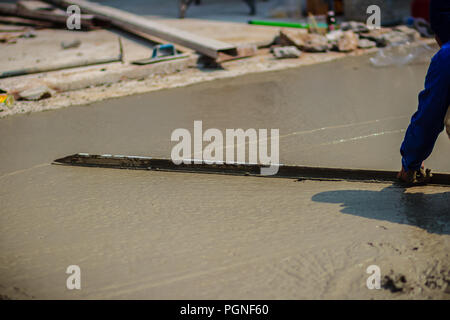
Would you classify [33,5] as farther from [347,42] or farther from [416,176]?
[416,176]

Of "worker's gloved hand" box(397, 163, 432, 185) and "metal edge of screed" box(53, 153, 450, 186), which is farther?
"metal edge of screed" box(53, 153, 450, 186)

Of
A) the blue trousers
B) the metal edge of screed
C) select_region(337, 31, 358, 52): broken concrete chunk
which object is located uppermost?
select_region(337, 31, 358, 52): broken concrete chunk

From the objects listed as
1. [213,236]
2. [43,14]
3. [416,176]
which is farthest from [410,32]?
[43,14]

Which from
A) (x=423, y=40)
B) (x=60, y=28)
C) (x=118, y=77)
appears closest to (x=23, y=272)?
(x=118, y=77)

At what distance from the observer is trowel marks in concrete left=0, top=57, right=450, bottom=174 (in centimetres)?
372

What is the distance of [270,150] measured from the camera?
3744 mm

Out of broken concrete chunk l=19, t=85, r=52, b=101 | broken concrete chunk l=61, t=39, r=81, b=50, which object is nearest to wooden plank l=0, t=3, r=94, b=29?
broken concrete chunk l=61, t=39, r=81, b=50

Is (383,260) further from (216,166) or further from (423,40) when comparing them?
(423,40)

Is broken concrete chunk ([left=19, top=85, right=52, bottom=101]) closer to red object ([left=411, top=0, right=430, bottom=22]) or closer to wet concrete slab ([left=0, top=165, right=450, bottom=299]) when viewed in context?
wet concrete slab ([left=0, top=165, right=450, bottom=299])

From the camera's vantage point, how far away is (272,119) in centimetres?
434

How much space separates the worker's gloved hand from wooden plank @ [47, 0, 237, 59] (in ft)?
10.6

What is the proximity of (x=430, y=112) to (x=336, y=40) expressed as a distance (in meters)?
4.07

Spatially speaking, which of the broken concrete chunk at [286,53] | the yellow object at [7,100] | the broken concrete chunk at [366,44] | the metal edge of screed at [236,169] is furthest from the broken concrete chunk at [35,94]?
the broken concrete chunk at [366,44]

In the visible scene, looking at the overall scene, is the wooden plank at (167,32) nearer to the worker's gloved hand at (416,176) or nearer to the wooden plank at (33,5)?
the wooden plank at (33,5)
